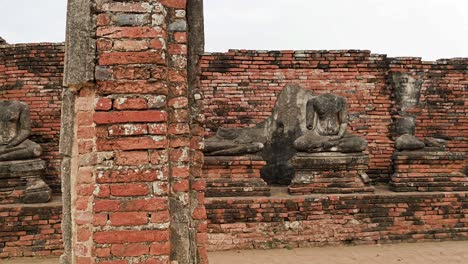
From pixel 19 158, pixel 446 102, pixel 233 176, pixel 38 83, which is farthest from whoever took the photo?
pixel 446 102

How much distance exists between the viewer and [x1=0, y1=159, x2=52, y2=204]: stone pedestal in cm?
727

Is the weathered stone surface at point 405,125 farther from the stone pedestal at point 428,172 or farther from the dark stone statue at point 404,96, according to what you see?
the stone pedestal at point 428,172

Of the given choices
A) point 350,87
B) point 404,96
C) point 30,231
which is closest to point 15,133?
point 30,231

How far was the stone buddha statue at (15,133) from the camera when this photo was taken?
7586 mm

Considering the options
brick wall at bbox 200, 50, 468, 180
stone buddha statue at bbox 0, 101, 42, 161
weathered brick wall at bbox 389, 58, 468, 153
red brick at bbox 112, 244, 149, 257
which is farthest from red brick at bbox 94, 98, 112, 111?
weathered brick wall at bbox 389, 58, 468, 153

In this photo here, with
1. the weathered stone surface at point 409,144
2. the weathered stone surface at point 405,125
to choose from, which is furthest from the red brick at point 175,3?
the weathered stone surface at point 405,125

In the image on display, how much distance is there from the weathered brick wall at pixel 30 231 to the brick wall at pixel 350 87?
359 centimetres

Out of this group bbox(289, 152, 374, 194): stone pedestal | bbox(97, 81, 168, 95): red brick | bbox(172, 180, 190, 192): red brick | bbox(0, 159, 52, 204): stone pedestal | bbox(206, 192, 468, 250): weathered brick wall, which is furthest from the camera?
bbox(289, 152, 374, 194): stone pedestal

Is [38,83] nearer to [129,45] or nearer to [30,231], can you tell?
[30,231]

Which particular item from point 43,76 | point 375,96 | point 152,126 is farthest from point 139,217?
point 375,96

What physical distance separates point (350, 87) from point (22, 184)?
706cm

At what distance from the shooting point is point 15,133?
791cm

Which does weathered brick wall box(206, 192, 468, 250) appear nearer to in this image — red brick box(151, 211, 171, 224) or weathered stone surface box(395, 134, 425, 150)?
weathered stone surface box(395, 134, 425, 150)

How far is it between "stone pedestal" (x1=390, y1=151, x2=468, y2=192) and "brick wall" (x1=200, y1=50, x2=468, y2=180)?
3.61 feet
